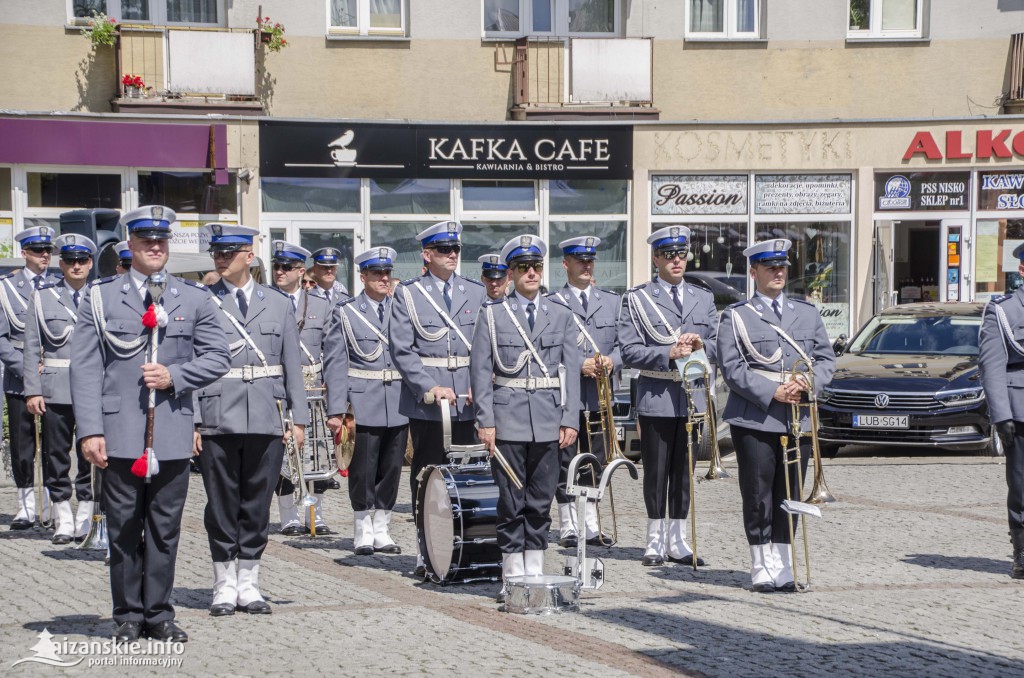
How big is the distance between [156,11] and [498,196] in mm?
6205

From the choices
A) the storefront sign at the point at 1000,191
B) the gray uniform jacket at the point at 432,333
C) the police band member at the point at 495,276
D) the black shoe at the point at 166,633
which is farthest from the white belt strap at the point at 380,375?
the storefront sign at the point at 1000,191

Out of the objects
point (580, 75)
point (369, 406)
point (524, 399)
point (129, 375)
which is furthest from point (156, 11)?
point (129, 375)

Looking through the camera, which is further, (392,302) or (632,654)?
(392,302)

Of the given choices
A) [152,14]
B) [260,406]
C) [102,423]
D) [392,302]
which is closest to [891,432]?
[392,302]

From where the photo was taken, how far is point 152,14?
25172 millimetres

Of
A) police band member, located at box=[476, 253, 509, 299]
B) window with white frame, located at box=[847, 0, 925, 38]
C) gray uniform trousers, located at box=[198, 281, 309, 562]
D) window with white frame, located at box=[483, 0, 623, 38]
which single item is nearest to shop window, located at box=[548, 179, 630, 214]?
window with white frame, located at box=[483, 0, 623, 38]

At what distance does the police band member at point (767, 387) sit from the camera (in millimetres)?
9680

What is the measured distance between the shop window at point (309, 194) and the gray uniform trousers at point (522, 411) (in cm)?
1617

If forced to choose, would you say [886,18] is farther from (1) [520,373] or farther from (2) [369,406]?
(1) [520,373]

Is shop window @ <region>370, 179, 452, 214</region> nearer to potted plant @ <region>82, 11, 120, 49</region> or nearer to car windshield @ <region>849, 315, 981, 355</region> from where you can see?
potted plant @ <region>82, 11, 120, 49</region>

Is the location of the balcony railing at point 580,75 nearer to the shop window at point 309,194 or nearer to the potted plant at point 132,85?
the shop window at point 309,194

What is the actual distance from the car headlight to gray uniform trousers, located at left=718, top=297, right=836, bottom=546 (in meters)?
7.44

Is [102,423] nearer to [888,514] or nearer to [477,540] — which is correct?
[477,540]

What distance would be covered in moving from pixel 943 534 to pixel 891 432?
17.1 ft
